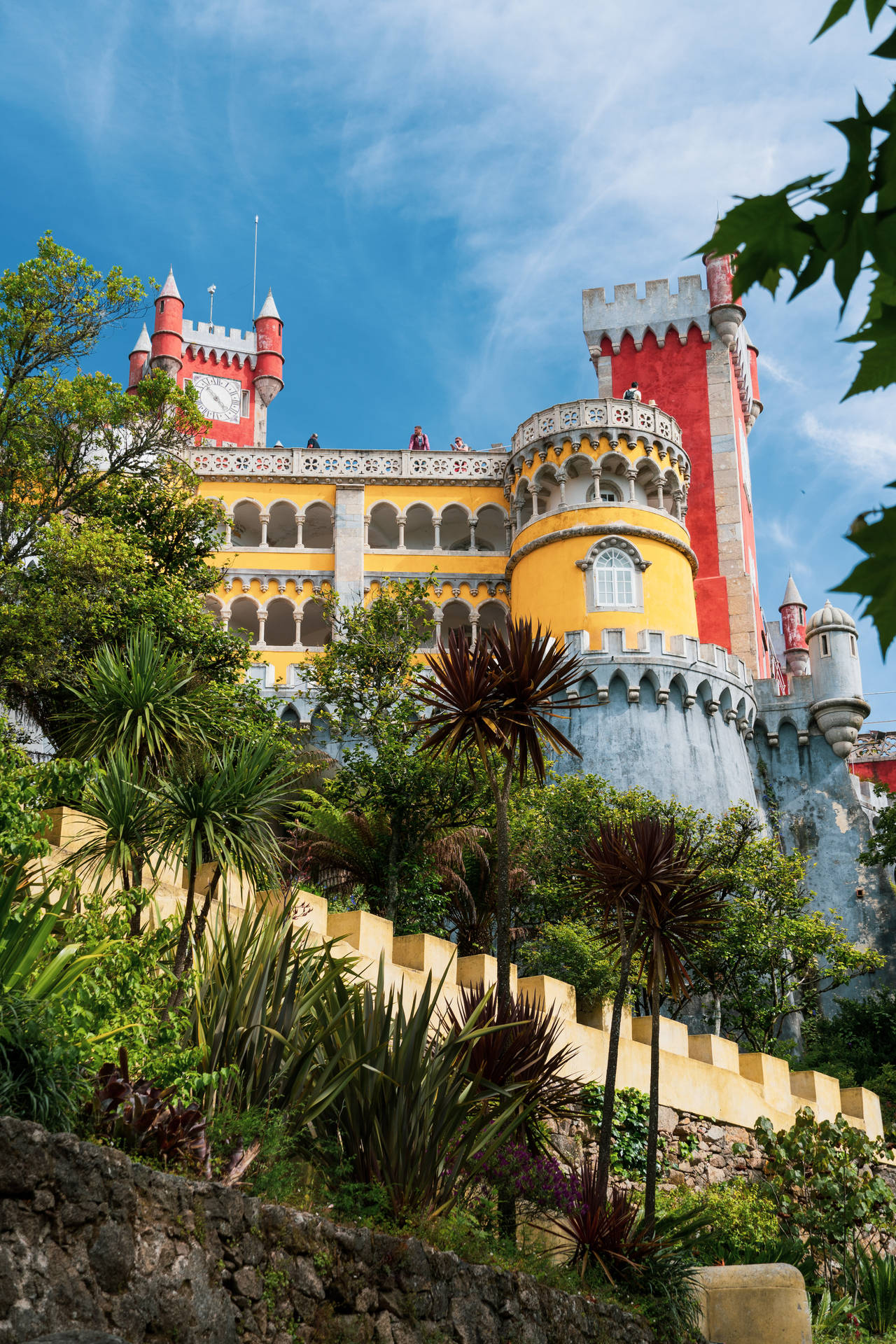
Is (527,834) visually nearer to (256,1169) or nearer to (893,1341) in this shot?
(893,1341)

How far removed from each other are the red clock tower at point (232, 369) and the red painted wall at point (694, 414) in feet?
72.9

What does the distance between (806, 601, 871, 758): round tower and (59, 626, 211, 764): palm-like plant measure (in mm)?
26451

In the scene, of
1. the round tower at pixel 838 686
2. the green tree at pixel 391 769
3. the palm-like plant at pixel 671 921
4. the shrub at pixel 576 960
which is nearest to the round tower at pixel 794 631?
the round tower at pixel 838 686

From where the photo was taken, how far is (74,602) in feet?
63.9

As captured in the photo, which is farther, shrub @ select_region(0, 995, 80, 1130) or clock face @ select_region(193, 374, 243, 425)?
clock face @ select_region(193, 374, 243, 425)

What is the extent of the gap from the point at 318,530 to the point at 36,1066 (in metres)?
41.4

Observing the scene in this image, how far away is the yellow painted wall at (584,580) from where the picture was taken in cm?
3772

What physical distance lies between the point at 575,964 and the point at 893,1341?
7.17 metres

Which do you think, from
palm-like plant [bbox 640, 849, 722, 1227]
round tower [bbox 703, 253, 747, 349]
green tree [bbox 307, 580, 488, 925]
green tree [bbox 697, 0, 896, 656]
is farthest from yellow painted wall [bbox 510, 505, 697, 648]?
green tree [bbox 697, 0, 896, 656]

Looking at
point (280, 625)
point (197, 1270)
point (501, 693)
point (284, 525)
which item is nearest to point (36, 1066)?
point (197, 1270)

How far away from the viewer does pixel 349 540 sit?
146 ft

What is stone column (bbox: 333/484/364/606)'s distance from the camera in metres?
43.8

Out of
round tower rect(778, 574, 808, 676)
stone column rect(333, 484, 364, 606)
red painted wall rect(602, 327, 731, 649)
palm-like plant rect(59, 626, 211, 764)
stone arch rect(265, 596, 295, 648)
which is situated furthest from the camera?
round tower rect(778, 574, 808, 676)

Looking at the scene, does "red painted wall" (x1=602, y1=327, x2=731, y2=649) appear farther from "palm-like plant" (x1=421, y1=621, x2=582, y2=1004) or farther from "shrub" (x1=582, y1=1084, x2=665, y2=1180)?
"palm-like plant" (x1=421, y1=621, x2=582, y2=1004)
